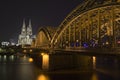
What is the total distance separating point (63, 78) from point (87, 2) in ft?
58.8

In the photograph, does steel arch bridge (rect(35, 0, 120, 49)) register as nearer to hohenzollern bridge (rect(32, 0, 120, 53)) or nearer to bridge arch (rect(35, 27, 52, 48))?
hohenzollern bridge (rect(32, 0, 120, 53))

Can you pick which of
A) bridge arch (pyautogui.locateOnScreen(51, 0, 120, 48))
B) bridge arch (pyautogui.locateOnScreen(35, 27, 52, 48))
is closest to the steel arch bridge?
bridge arch (pyautogui.locateOnScreen(51, 0, 120, 48))

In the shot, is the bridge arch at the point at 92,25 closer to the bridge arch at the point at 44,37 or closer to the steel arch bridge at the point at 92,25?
the steel arch bridge at the point at 92,25

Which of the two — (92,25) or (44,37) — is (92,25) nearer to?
(92,25)

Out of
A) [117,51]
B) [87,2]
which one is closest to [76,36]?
[87,2]

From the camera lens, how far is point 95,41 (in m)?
47.8

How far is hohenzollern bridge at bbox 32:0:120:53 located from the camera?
4078 cm

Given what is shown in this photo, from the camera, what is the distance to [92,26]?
50875mm

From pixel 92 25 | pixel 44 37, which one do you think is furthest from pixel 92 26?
pixel 44 37

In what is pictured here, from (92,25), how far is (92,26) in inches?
16.4

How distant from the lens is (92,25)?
51.2 metres

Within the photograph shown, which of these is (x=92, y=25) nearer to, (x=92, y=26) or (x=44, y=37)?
(x=92, y=26)

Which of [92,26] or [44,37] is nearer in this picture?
[92,26]

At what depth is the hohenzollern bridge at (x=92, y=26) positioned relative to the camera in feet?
134
